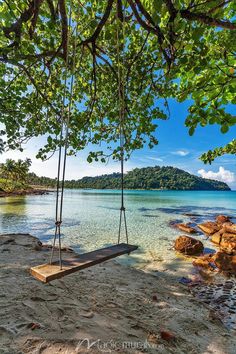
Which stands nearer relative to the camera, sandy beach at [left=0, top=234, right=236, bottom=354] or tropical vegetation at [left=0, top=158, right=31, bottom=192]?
sandy beach at [left=0, top=234, right=236, bottom=354]

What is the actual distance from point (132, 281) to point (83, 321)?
2813 mm

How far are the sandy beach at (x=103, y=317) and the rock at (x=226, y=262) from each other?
216cm

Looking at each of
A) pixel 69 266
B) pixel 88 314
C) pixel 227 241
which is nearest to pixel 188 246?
pixel 227 241

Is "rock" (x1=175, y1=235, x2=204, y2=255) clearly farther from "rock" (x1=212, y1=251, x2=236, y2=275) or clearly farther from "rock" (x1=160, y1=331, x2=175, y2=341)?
"rock" (x1=160, y1=331, x2=175, y2=341)

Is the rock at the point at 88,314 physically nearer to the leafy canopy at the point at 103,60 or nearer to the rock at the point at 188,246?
the leafy canopy at the point at 103,60

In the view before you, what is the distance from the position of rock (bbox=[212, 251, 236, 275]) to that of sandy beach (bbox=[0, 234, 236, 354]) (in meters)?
2.16

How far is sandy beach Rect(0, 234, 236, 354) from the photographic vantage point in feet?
8.86

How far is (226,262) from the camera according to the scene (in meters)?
7.18

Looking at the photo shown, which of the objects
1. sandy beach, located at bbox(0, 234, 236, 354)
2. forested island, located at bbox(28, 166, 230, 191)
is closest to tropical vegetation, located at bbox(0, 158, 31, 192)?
forested island, located at bbox(28, 166, 230, 191)

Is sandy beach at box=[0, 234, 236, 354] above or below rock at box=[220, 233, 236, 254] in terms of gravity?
above

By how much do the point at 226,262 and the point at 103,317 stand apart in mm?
5359

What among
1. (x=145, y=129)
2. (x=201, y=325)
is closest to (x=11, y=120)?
(x=145, y=129)

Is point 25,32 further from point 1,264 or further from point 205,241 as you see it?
point 205,241

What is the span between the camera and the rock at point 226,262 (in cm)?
693
